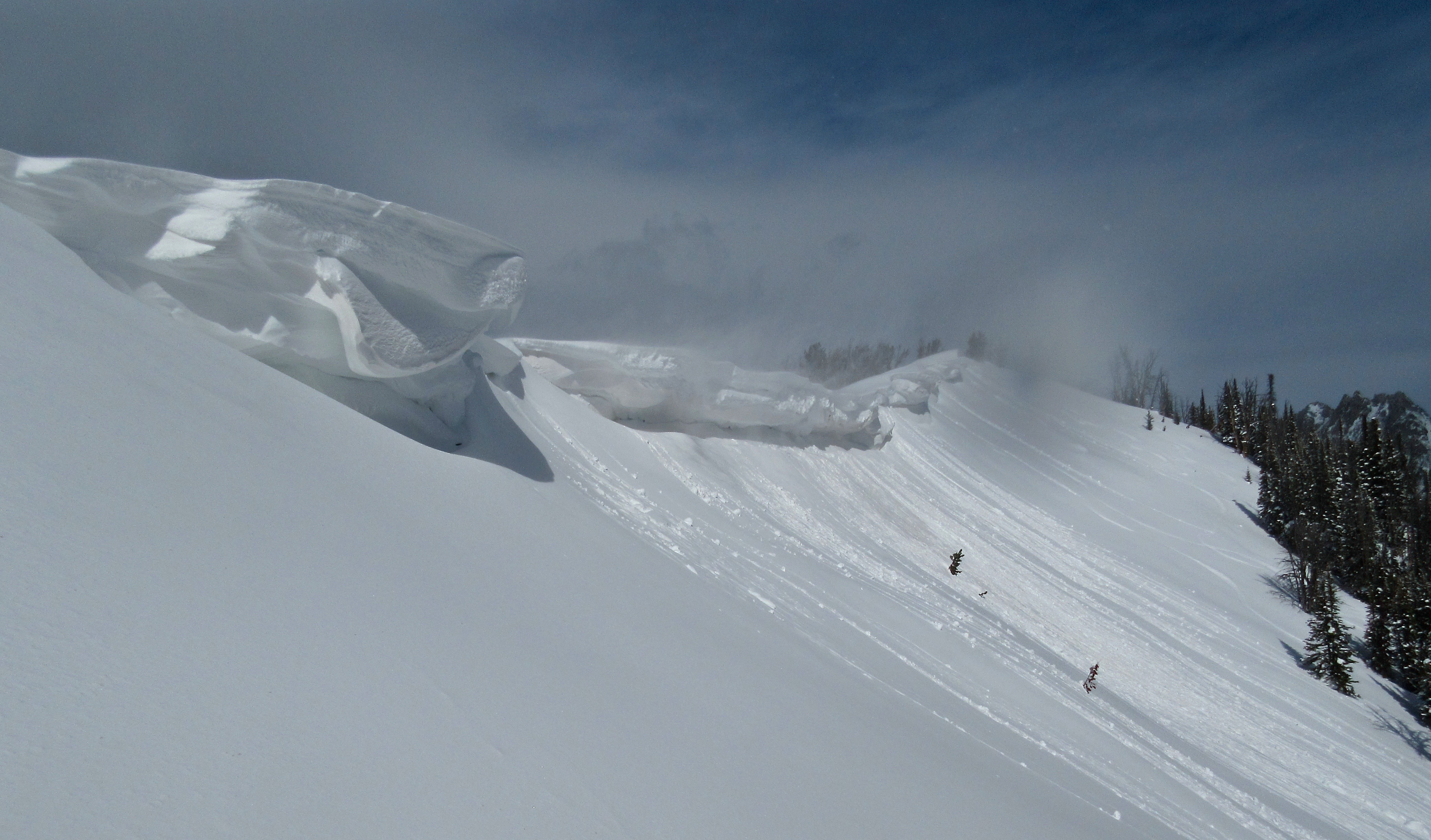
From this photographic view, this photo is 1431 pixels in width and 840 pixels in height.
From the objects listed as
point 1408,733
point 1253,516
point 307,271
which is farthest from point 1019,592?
point 1253,516

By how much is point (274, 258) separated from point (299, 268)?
0.16 metres

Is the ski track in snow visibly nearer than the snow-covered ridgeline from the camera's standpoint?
No

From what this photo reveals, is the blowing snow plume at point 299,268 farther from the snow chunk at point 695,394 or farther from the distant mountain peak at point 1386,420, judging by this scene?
the distant mountain peak at point 1386,420

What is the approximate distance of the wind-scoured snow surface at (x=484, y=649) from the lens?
6.05ft

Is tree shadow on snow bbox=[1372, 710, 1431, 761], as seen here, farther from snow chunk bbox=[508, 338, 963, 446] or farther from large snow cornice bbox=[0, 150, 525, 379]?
large snow cornice bbox=[0, 150, 525, 379]

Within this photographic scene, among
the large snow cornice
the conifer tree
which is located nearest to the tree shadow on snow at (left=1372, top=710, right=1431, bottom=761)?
the conifer tree

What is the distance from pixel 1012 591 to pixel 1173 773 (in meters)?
4.86

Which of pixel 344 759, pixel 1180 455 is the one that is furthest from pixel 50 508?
pixel 1180 455

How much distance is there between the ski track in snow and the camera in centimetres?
694

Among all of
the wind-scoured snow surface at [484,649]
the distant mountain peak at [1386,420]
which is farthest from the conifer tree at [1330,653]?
the distant mountain peak at [1386,420]

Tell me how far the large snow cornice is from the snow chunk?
4.07 m

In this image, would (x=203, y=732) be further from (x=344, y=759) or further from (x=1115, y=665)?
(x=1115, y=665)

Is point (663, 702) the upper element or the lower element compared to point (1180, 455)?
lower

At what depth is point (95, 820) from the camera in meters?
1.44
